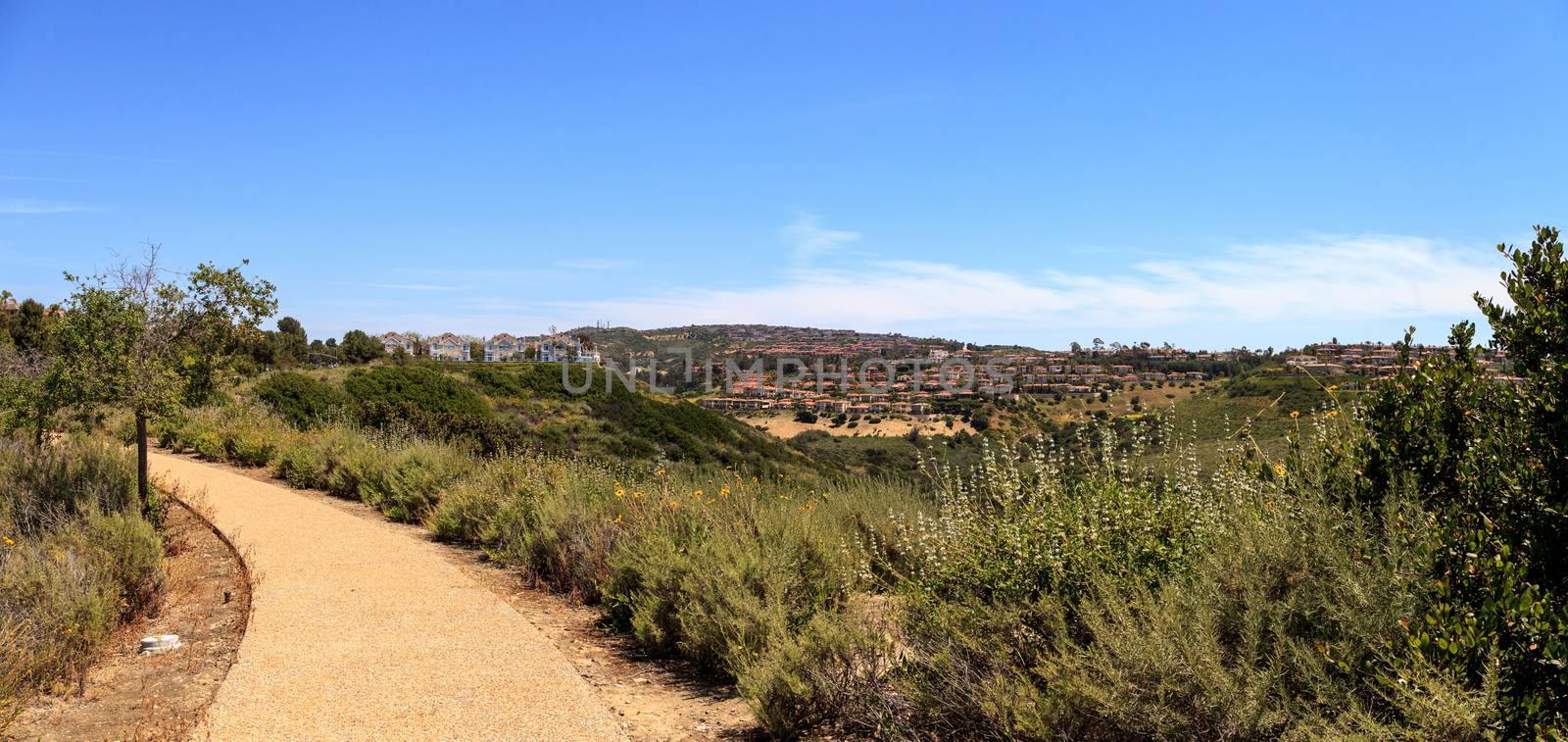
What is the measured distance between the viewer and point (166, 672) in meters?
5.40

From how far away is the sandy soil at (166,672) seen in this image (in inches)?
179

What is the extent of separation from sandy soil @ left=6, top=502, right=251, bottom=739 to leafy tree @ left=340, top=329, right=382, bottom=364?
4356 centimetres

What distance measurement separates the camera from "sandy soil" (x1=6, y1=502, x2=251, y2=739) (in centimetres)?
455

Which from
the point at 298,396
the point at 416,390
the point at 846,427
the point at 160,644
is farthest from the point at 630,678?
the point at 846,427

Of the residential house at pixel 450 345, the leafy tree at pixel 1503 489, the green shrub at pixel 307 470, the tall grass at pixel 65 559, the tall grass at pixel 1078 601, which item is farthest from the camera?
the residential house at pixel 450 345

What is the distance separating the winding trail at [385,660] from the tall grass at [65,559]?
2.76 ft

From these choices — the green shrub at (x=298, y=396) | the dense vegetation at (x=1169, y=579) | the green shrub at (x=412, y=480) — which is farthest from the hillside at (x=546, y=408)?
the dense vegetation at (x=1169, y=579)

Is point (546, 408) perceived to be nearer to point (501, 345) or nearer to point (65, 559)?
point (65, 559)

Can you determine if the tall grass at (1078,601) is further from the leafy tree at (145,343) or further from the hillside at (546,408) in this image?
the hillside at (546,408)

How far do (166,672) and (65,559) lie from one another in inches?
61.1

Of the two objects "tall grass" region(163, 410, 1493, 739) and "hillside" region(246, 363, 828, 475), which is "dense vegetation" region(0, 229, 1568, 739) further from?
"hillside" region(246, 363, 828, 475)

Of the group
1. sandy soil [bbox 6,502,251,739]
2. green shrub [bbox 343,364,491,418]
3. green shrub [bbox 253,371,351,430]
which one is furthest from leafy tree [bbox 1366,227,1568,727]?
green shrub [bbox 343,364,491,418]

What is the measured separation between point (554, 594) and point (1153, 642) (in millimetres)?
5380

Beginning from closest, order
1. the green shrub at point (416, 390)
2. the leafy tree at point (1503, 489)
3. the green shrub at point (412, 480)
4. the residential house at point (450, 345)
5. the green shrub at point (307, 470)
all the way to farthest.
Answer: the leafy tree at point (1503, 489) < the green shrub at point (412, 480) < the green shrub at point (307, 470) < the green shrub at point (416, 390) < the residential house at point (450, 345)
